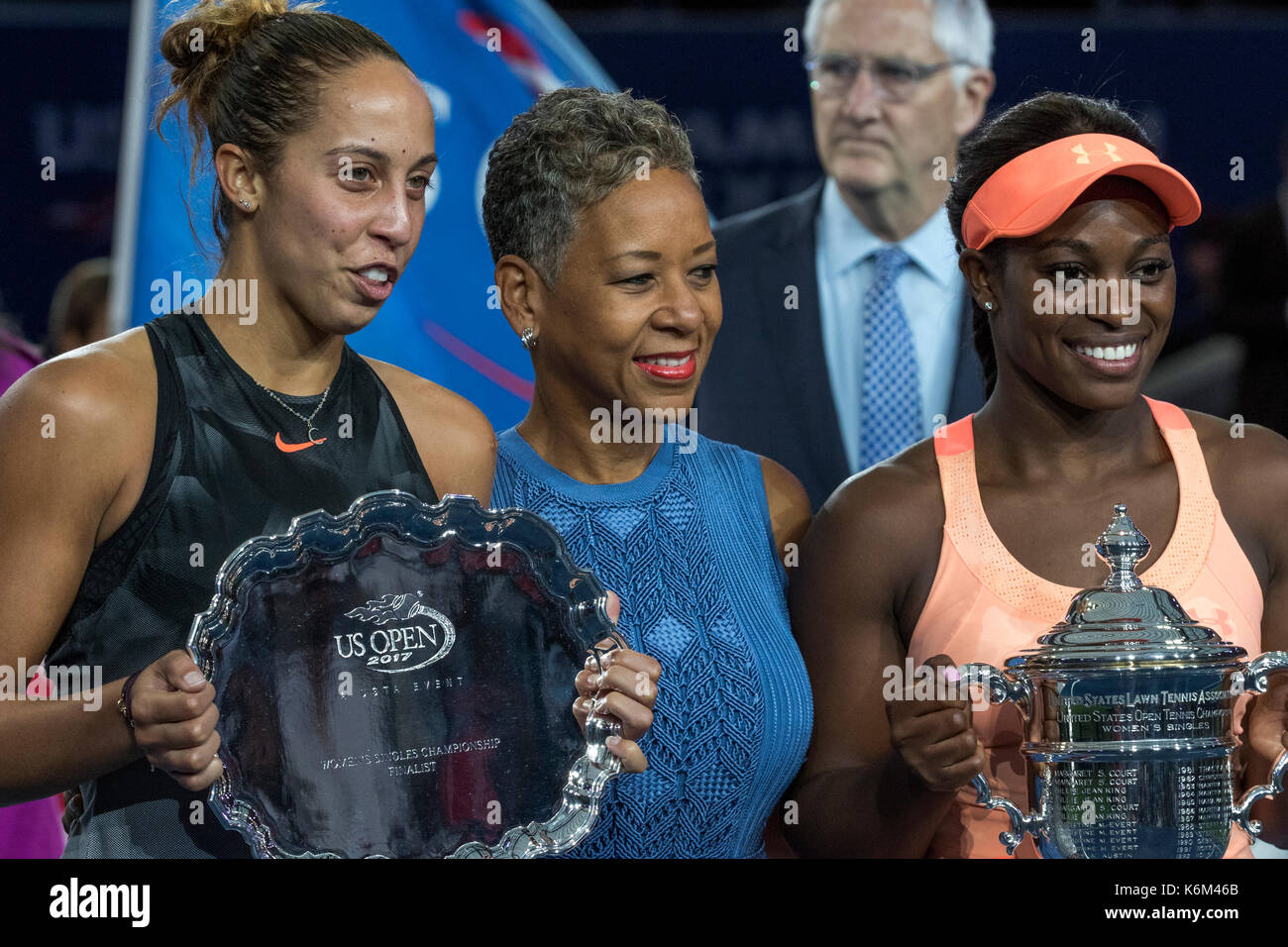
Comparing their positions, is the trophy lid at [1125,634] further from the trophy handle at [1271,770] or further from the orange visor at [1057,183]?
the orange visor at [1057,183]

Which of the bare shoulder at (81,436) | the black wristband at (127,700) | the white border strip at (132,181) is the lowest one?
the black wristband at (127,700)

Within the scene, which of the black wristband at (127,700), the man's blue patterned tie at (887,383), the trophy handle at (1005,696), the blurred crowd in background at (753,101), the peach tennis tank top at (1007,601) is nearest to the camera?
the black wristband at (127,700)

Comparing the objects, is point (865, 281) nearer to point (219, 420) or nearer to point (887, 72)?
point (887, 72)

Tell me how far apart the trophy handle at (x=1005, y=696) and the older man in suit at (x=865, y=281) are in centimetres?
161

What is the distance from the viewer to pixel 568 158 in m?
1.84

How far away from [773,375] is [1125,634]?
1762 mm

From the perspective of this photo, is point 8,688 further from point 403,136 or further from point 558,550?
point 403,136

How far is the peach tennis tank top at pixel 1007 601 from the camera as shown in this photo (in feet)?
5.86

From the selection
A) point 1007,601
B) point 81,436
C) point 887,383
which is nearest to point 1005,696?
point 1007,601

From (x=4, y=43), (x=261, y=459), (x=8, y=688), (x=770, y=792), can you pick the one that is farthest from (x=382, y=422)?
(x=4, y=43)

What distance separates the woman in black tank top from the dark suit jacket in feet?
4.74

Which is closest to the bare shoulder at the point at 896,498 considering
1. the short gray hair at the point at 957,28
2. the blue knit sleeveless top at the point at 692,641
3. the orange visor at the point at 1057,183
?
the blue knit sleeveless top at the point at 692,641

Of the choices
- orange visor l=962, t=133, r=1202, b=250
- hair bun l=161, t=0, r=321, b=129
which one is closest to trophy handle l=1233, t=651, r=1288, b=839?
orange visor l=962, t=133, r=1202, b=250
